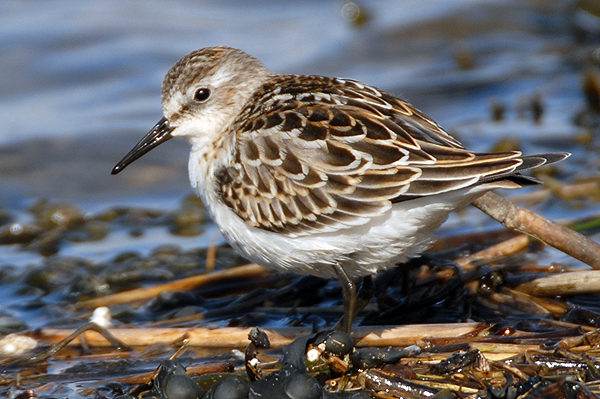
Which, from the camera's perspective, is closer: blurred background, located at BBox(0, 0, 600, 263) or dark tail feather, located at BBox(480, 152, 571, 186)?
dark tail feather, located at BBox(480, 152, 571, 186)

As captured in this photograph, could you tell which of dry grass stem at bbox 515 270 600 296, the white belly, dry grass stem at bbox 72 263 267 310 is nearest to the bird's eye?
the white belly

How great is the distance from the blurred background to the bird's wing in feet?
10.7

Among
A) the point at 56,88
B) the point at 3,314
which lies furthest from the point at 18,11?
the point at 3,314

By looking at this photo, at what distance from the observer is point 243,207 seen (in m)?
4.30

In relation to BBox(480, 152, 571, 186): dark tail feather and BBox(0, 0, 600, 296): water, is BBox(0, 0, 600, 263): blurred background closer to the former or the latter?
BBox(0, 0, 600, 296): water

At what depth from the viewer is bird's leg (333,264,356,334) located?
4332 millimetres

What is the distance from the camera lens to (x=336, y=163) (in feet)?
13.5

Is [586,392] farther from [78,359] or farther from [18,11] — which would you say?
[18,11]

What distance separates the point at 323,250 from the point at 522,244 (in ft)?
5.34

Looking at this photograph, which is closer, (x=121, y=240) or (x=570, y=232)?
(x=570, y=232)

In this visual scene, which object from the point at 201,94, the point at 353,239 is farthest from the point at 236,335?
the point at 201,94

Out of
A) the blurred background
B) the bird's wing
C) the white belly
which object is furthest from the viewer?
the blurred background

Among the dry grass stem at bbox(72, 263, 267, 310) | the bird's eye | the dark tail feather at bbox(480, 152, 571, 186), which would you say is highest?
the bird's eye

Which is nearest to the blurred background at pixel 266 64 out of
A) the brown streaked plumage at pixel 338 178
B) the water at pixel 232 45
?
the water at pixel 232 45
